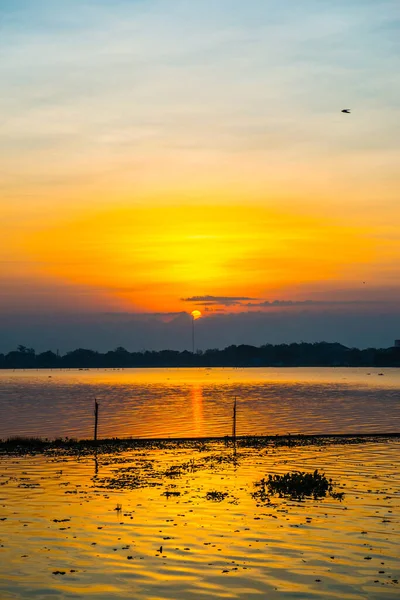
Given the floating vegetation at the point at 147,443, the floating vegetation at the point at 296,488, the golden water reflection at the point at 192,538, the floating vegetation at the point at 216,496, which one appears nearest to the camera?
the golden water reflection at the point at 192,538

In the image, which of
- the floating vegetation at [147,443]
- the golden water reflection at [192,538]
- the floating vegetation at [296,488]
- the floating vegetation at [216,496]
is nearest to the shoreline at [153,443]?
the floating vegetation at [147,443]

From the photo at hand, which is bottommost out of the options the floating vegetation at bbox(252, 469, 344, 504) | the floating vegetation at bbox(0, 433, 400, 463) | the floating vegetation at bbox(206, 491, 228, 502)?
the floating vegetation at bbox(0, 433, 400, 463)

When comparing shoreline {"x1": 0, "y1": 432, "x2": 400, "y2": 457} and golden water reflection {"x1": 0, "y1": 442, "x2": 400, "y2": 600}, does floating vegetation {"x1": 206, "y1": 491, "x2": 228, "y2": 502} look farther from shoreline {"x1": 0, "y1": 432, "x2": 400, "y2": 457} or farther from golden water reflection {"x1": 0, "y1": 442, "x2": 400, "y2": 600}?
shoreline {"x1": 0, "y1": 432, "x2": 400, "y2": 457}

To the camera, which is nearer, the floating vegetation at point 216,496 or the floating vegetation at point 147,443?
the floating vegetation at point 216,496

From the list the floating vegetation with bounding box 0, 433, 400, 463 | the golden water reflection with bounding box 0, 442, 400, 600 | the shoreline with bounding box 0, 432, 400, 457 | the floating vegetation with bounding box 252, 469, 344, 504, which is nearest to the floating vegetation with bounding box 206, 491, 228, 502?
the golden water reflection with bounding box 0, 442, 400, 600

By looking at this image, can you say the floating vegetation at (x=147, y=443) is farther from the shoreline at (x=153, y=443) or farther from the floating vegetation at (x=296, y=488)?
the floating vegetation at (x=296, y=488)

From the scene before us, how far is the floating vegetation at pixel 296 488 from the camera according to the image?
40812 millimetres

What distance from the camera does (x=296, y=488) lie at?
42281mm

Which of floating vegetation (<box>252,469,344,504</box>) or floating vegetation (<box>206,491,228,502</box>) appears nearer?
floating vegetation (<box>206,491,228,502</box>)

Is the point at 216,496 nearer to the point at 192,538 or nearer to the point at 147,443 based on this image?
the point at 192,538

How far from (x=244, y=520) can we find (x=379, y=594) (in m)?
11.3

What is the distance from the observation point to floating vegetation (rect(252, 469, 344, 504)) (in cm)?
4081

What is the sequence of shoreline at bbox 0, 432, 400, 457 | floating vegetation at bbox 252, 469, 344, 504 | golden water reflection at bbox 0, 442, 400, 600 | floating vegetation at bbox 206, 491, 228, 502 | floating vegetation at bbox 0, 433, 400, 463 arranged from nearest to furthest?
golden water reflection at bbox 0, 442, 400, 600 → floating vegetation at bbox 206, 491, 228, 502 → floating vegetation at bbox 252, 469, 344, 504 → floating vegetation at bbox 0, 433, 400, 463 → shoreline at bbox 0, 432, 400, 457

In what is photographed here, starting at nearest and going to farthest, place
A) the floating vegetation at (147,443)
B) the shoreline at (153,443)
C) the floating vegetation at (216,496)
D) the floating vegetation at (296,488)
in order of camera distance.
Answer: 1. the floating vegetation at (216,496)
2. the floating vegetation at (296,488)
3. the floating vegetation at (147,443)
4. the shoreline at (153,443)
